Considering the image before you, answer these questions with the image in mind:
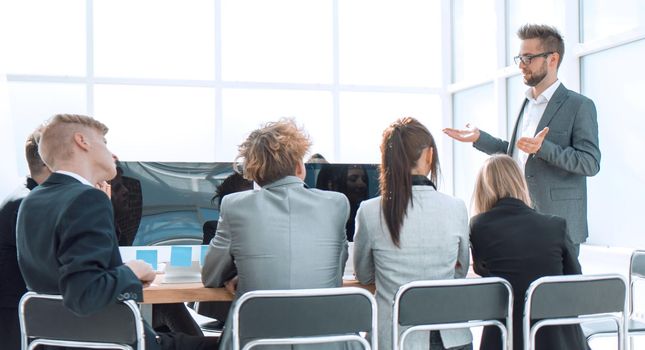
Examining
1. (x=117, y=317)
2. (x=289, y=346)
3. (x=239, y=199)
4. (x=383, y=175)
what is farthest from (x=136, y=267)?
(x=383, y=175)

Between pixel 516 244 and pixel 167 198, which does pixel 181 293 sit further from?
pixel 516 244

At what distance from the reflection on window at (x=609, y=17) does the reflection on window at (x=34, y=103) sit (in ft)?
14.2

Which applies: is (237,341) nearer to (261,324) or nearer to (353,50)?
(261,324)

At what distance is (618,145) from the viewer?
3963 mm

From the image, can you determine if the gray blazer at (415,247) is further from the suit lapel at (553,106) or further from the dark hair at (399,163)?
the suit lapel at (553,106)

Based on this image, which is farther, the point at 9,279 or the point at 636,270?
the point at 636,270

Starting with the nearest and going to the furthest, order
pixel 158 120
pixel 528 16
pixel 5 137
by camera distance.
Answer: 1. pixel 528 16
2. pixel 5 137
3. pixel 158 120

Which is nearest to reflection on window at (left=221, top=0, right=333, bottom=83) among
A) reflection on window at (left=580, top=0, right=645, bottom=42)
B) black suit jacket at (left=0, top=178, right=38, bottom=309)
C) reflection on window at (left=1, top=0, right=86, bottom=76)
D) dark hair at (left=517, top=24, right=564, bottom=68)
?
reflection on window at (left=1, top=0, right=86, bottom=76)

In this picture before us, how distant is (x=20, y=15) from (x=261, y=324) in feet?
16.1

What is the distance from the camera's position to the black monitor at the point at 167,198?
2.44 meters

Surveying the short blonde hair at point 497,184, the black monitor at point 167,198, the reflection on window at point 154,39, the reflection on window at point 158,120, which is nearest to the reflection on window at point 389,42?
the reflection on window at point 154,39

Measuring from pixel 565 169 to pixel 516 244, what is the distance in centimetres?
74

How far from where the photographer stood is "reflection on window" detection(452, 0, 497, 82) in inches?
225

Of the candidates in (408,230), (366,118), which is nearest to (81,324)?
(408,230)
